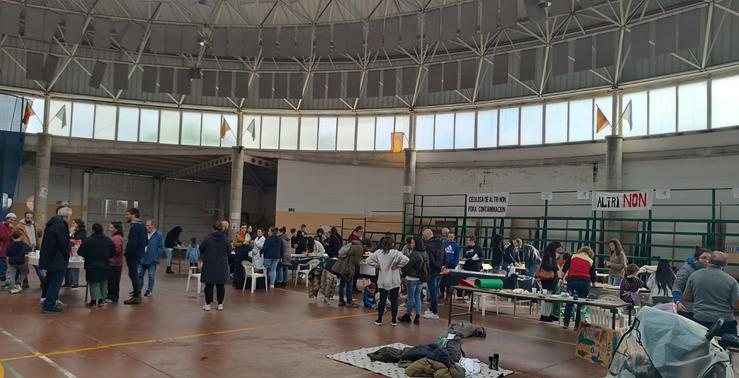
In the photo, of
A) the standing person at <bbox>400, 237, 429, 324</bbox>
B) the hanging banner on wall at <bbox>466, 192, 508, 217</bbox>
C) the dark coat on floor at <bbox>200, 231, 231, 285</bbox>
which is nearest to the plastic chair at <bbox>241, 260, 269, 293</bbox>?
the dark coat on floor at <bbox>200, 231, 231, 285</bbox>

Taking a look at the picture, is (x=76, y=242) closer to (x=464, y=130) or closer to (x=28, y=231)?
(x=28, y=231)

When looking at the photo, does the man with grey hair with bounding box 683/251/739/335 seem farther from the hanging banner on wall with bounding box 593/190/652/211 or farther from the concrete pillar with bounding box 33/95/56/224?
the concrete pillar with bounding box 33/95/56/224

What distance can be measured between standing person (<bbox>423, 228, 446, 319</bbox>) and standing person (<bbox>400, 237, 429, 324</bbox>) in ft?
1.05

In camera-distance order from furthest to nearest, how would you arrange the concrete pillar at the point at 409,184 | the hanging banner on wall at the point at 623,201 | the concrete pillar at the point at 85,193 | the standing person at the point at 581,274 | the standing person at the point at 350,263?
1. the concrete pillar at the point at 85,193
2. the concrete pillar at the point at 409,184
3. the hanging banner on wall at the point at 623,201
4. the standing person at the point at 350,263
5. the standing person at the point at 581,274

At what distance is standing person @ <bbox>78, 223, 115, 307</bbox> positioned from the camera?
30.0 feet

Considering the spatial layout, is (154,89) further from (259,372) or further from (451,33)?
(259,372)

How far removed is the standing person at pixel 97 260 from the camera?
9.15 metres

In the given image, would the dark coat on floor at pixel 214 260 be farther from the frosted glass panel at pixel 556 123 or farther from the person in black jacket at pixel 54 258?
the frosted glass panel at pixel 556 123

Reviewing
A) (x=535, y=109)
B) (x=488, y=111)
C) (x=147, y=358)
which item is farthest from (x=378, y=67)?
(x=147, y=358)

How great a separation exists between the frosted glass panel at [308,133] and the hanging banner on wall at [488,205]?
933cm

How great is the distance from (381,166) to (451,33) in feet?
21.9

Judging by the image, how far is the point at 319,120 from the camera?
2505cm

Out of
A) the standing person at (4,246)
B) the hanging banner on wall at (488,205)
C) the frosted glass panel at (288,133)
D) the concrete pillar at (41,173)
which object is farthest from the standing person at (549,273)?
the concrete pillar at (41,173)

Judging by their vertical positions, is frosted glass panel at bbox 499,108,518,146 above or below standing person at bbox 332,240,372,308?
above
